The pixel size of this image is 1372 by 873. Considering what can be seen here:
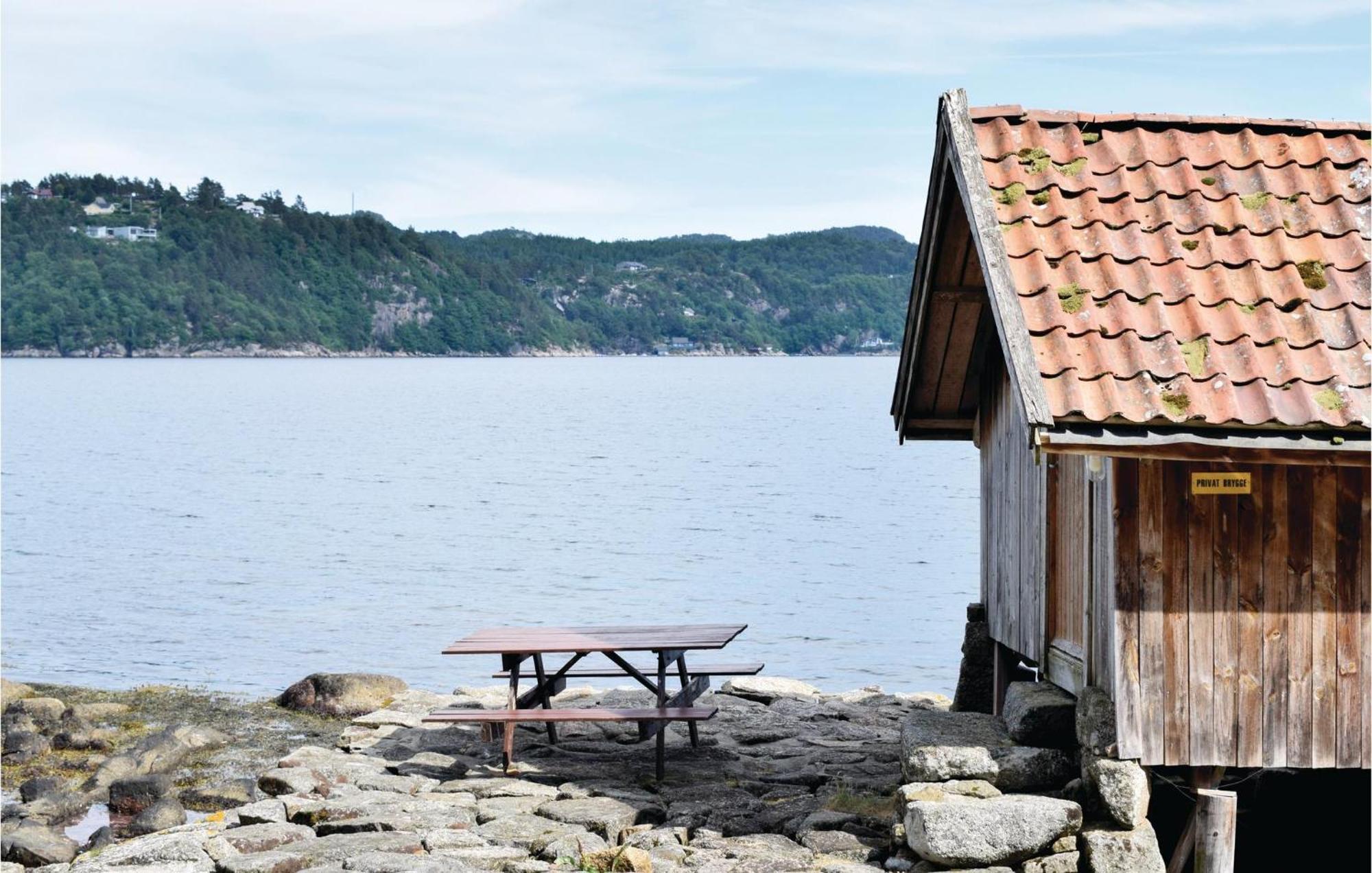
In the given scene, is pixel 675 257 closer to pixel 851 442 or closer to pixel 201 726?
pixel 851 442

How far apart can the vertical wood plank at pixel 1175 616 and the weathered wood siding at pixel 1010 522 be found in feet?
4.29

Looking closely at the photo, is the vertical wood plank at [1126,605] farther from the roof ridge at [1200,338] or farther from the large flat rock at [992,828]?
the roof ridge at [1200,338]

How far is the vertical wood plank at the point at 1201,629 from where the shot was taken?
774 cm

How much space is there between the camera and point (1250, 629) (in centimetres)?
778

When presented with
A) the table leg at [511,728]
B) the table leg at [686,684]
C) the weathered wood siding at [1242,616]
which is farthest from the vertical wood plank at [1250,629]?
the table leg at [511,728]

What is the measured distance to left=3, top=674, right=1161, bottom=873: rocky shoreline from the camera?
793 cm

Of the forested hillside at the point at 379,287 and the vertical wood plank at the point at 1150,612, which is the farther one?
the forested hillside at the point at 379,287

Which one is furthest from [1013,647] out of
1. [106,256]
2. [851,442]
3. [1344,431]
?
[106,256]

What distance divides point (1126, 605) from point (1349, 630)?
3.76 feet

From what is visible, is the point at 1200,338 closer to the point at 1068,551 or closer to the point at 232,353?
the point at 1068,551

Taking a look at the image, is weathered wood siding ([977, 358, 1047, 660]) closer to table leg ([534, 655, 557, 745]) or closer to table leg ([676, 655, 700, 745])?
table leg ([676, 655, 700, 745])

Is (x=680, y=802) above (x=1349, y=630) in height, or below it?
below

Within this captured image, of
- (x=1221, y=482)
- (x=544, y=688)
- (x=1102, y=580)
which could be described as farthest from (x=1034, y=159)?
(x=544, y=688)

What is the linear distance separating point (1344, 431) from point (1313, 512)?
757mm
